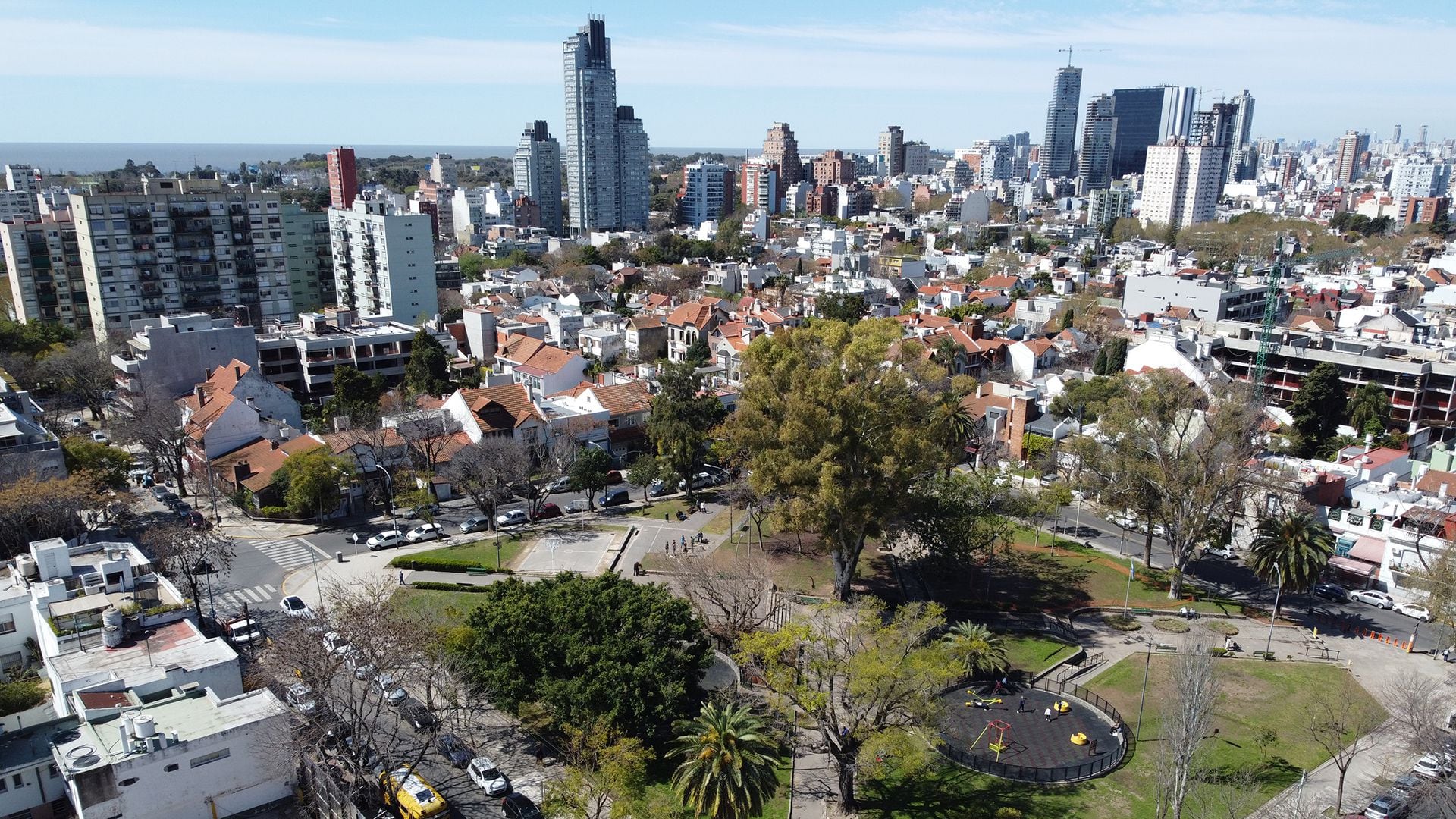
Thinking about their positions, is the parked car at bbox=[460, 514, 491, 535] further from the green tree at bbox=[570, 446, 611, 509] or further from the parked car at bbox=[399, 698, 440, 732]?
the parked car at bbox=[399, 698, 440, 732]

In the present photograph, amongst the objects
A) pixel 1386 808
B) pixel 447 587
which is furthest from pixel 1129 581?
pixel 447 587

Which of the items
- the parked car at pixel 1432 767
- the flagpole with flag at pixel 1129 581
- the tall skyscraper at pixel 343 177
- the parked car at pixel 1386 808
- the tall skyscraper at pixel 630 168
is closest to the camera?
the parked car at pixel 1432 767

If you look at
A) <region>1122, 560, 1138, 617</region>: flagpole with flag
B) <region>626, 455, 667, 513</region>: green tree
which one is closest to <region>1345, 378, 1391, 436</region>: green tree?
<region>1122, 560, 1138, 617</region>: flagpole with flag

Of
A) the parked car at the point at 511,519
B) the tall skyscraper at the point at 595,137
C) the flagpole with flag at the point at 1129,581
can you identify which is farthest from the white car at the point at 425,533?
the tall skyscraper at the point at 595,137

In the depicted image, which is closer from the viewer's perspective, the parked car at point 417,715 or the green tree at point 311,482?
the parked car at point 417,715

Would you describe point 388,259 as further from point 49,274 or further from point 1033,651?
point 1033,651

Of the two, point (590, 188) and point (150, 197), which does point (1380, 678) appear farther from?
point (590, 188)

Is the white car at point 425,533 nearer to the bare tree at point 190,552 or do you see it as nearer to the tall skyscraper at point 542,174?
the bare tree at point 190,552
